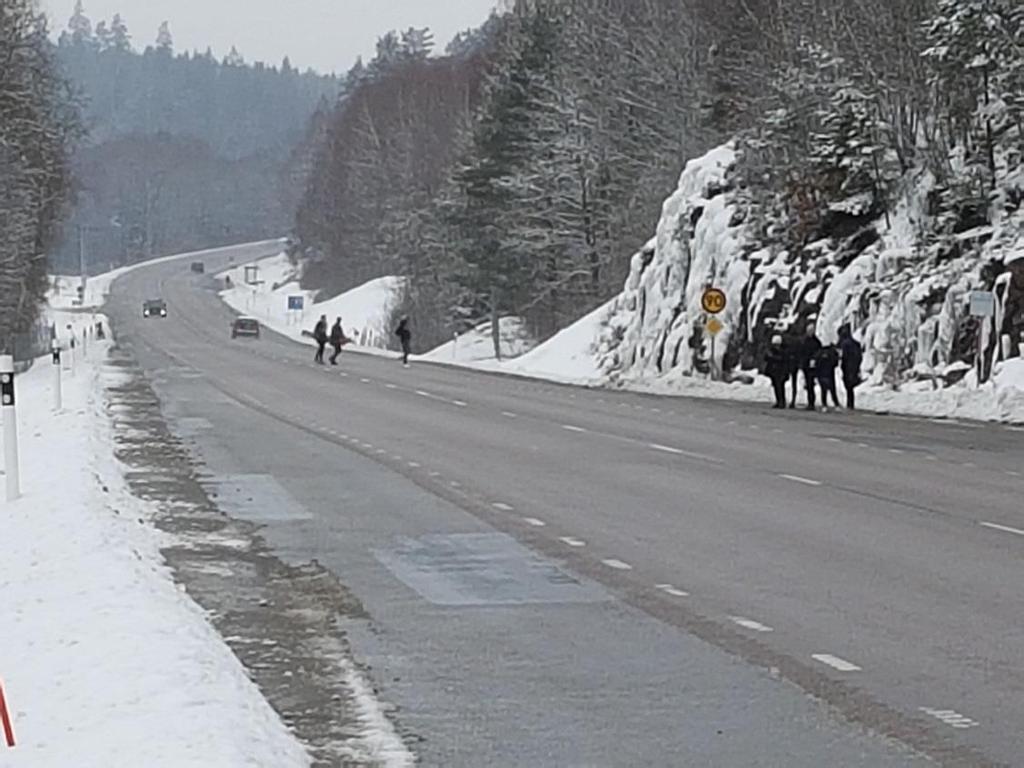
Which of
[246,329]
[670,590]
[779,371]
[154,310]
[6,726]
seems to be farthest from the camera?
[154,310]

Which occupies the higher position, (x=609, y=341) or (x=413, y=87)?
(x=413, y=87)

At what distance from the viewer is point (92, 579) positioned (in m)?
11.6

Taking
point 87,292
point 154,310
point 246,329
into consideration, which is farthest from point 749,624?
point 87,292

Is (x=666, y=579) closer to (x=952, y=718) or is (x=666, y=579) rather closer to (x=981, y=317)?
(x=952, y=718)

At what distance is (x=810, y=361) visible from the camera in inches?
1410

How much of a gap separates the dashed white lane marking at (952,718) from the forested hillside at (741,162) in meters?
29.0

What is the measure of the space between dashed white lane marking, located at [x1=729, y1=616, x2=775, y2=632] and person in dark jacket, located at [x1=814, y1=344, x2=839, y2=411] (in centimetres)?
2465

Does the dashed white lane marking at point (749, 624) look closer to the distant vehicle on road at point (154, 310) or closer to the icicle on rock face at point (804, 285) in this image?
the icicle on rock face at point (804, 285)

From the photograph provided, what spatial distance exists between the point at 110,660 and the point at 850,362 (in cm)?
2834

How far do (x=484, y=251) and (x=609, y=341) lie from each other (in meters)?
24.3

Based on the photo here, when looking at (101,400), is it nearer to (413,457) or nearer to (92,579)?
(413,457)

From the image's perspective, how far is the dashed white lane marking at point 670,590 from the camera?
1216cm

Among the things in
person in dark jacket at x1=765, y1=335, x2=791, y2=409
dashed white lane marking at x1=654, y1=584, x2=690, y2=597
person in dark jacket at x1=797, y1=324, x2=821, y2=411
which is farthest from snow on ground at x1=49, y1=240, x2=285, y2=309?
dashed white lane marking at x1=654, y1=584, x2=690, y2=597

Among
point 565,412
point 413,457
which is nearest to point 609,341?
point 565,412
